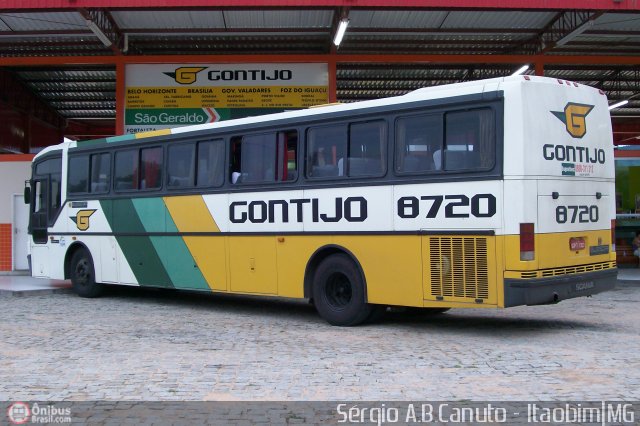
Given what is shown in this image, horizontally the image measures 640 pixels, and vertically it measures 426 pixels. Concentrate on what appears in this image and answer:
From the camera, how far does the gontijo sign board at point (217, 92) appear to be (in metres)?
18.8

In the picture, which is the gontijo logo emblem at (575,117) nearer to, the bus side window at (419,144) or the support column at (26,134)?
the bus side window at (419,144)

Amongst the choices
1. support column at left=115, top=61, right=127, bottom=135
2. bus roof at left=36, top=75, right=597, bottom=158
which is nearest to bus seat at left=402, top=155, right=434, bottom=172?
bus roof at left=36, top=75, right=597, bottom=158

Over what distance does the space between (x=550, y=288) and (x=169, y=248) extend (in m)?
6.68

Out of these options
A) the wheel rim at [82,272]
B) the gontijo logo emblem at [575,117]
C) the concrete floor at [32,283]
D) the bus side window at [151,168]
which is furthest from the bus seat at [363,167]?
the concrete floor at [32,283]

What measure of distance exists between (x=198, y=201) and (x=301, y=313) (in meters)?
2.56

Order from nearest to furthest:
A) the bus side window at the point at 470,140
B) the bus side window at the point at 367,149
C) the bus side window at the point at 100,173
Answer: the bus side window at the point at 470,140 < the bus side window at the point at 367,149 < the bus side window at the point at 100,173

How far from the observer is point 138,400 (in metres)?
6.12

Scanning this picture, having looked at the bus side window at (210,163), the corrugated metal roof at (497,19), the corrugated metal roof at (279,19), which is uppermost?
the corrugated metal roof at (279,19)

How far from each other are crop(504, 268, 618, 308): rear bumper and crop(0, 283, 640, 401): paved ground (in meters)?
0.56

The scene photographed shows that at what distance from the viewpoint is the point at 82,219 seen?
1408cm

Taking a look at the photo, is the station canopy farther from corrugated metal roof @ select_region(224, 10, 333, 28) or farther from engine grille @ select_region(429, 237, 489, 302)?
engine grille @ select_region(429, 237, 489, 302)

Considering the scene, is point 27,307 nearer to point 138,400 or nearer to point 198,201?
point 198,201

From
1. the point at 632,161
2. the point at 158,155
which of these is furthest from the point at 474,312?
the point at 632,161

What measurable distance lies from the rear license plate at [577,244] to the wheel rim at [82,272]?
9.29m
